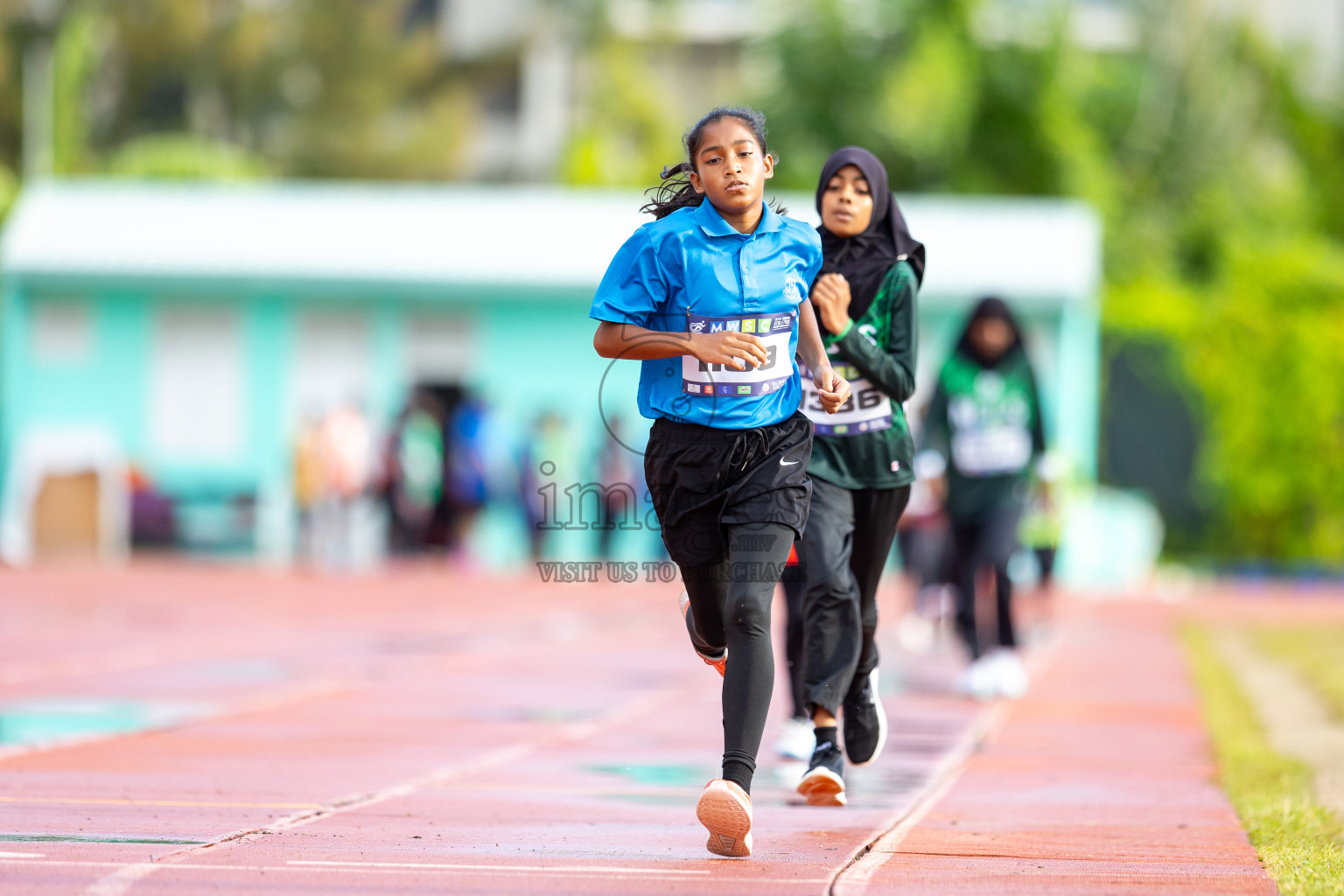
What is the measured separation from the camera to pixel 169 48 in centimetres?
5544

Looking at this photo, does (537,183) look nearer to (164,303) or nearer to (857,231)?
(164,303)

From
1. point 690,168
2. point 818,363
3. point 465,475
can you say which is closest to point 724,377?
point 818,363

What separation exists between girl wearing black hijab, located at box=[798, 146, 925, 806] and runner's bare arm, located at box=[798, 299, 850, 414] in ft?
1.92

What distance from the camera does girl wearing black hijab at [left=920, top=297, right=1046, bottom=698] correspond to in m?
9.91

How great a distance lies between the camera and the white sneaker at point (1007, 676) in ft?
32.6

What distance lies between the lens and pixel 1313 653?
12.7 m

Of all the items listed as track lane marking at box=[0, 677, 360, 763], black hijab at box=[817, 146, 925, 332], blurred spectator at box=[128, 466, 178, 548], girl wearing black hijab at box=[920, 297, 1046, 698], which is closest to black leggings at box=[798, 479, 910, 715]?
black hijab at box=[817, 146, 925, 332]

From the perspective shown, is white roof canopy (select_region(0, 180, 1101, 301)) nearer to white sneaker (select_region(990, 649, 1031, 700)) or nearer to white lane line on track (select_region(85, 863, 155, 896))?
white sneaker (select_region(990, 649, 1031, 700))

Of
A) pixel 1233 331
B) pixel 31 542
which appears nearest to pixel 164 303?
pixel 31 542

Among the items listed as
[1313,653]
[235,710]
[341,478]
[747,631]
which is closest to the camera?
[747,631]

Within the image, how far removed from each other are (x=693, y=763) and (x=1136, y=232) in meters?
29.8

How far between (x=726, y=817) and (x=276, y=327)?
72.0 ft

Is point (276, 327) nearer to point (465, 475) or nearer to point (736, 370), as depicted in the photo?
point (465, 475)

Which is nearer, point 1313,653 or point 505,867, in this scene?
point 505,867
